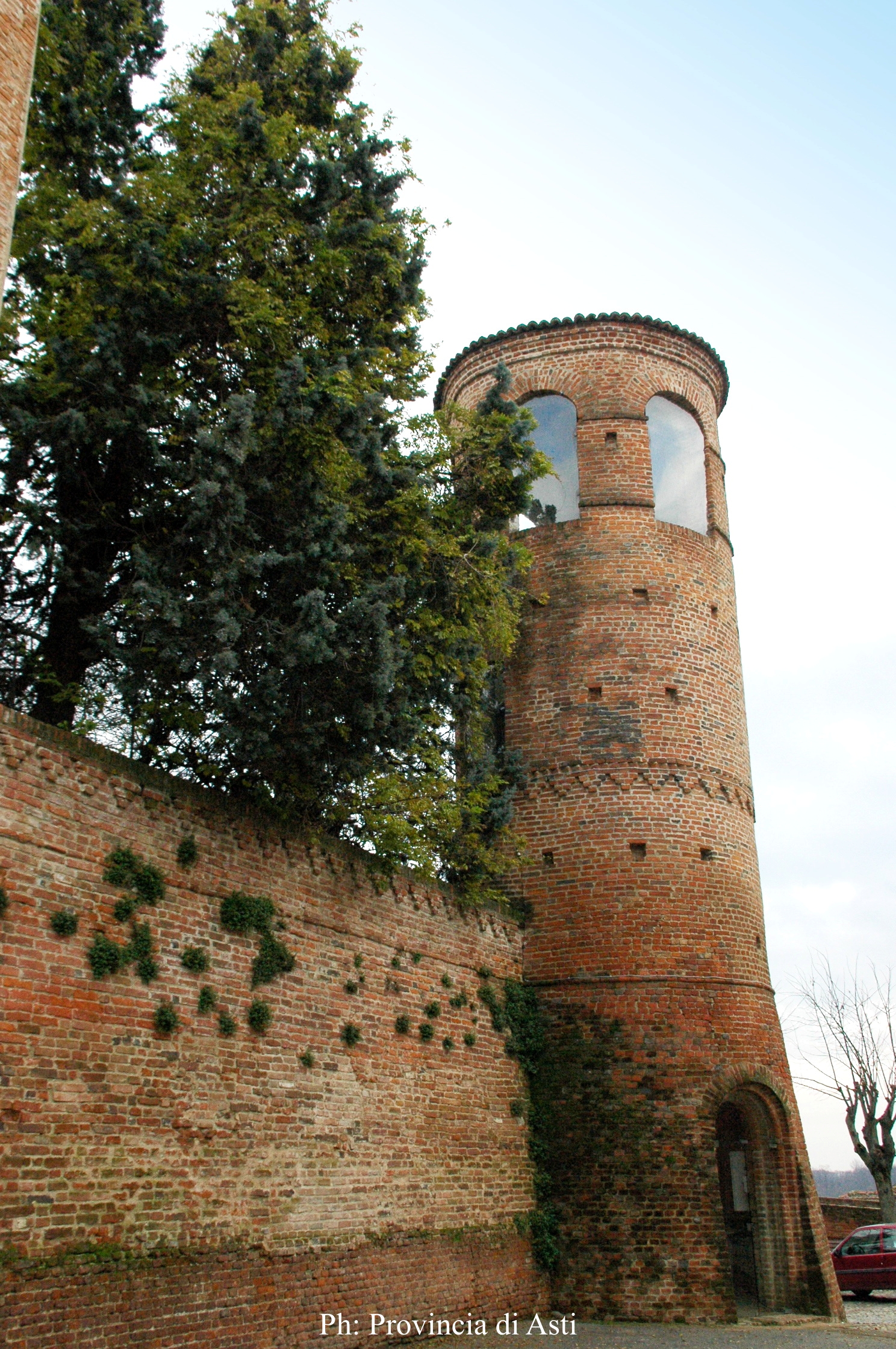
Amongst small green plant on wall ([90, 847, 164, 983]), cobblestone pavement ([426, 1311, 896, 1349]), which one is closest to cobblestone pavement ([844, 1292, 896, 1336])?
cobblestone pavement ([426, 1311, 896, 1349])

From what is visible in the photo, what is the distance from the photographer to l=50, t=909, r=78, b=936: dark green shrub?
316 inches

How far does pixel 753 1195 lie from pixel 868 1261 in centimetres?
703

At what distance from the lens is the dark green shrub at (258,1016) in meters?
9.74

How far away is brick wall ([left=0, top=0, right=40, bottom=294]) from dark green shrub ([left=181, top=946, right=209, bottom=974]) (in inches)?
217

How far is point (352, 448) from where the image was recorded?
32.7 feet

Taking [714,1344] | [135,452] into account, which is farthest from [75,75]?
[714,1344]

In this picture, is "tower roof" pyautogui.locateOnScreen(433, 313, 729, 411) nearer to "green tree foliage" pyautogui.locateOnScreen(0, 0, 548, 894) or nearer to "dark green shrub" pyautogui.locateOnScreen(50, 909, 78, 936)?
"green tree foliage" pyautogui.locateOnScreen(0, 0, 548, 894)

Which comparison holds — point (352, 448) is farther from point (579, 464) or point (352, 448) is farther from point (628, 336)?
point (628, 336)

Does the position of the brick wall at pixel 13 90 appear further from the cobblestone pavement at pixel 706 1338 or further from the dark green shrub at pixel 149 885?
the cobblestone pavement at pixel 706 1338

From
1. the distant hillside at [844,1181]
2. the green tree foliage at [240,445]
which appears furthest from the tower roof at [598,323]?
the distant hillside at [844,1181]

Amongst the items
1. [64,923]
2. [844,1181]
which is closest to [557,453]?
[64,923]

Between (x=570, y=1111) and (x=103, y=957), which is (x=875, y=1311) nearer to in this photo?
(x=570, y=1111)

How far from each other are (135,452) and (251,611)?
7.20ft

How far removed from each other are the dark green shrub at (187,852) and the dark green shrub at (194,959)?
0.68 meters
